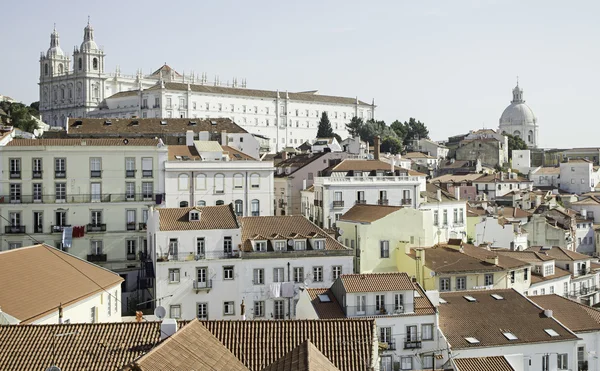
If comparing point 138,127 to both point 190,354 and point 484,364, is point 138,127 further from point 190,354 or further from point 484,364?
point 190,354

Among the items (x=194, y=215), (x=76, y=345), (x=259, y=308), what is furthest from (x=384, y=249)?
(x=76, y=345)

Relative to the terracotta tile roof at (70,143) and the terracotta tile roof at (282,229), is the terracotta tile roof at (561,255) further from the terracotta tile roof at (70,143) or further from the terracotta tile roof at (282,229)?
the terracotta tile roof at (70,143)

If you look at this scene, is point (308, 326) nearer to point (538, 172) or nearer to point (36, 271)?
point (36, 271)

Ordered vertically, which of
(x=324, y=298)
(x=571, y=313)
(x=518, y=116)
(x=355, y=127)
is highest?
(x=518, y=116)

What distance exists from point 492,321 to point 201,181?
2329 centimetres

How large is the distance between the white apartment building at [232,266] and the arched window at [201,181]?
10317 millimetres

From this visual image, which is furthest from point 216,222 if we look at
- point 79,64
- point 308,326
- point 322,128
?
point 79,64

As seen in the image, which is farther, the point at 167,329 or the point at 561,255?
the point at 561,255

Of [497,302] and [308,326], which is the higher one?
[308,326]

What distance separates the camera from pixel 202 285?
38156 millimetres

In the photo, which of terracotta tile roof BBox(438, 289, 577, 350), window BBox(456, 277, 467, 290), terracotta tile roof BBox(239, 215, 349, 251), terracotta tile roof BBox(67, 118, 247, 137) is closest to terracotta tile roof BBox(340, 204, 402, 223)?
terracotta tile roof BBox(239, 215, 349, 251)

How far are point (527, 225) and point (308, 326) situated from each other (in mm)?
56196

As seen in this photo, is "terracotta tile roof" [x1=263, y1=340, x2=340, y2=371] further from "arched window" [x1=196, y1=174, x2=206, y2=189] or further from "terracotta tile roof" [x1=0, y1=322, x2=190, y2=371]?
"arched window" [x1=196, y1=174, x2=206, y2=189]

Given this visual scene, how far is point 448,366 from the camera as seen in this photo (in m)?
30.2
